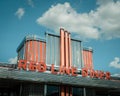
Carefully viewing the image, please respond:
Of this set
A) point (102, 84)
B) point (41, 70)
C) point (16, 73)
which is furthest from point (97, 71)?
point (16, 73)

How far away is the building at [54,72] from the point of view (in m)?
21.5

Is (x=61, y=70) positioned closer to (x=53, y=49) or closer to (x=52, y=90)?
(x=52, y=90)

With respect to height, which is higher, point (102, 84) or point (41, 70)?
point (41, 70)

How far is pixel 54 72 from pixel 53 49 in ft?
18.9

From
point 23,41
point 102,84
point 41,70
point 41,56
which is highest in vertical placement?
point 23,41

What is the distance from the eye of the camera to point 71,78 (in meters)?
23.0

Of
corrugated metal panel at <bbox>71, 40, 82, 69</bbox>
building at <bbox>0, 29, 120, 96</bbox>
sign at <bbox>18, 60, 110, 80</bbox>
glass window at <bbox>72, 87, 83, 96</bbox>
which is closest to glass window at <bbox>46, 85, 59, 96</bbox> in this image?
building at <bbox>0, 29, 120, 96</bbox>

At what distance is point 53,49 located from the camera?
28.1 meters

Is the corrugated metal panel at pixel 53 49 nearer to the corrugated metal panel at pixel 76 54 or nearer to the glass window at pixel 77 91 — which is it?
the corrugated metal panel at pixel 76 54

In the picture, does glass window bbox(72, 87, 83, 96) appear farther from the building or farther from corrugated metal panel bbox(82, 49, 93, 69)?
corrugated metal panel bbox(82, 49, 93, 69)

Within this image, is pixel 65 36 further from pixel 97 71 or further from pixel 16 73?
pixel 16 73

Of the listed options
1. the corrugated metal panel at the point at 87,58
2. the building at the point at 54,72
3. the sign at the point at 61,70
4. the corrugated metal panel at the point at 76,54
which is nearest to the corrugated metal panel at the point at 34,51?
the building at the point at 54,72

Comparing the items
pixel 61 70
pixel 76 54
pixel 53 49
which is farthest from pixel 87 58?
pixel 61 70

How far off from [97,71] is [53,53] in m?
6.27
